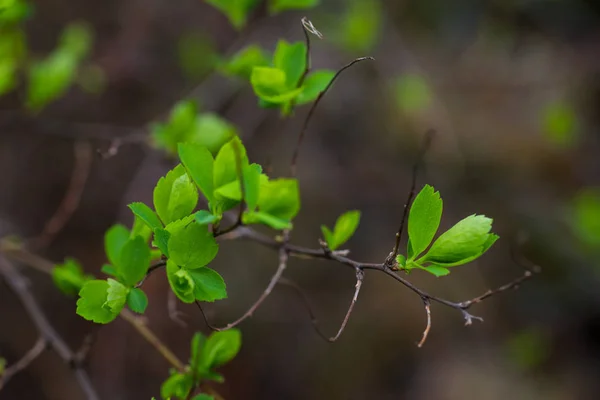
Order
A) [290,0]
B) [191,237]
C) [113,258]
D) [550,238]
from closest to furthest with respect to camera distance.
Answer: [191,237], [113,258], [290,0], [550,238]

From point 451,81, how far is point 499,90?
22cm

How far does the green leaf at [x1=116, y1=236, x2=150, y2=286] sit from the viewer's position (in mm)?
513

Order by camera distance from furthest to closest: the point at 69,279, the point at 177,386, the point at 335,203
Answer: the point at 335,203 → the point at 69,279 → the point at 177,386

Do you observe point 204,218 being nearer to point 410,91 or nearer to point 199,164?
point 199,164

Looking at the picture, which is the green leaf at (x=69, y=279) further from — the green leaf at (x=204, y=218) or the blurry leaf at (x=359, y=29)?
the blurry leaf at (x=359, y=29)

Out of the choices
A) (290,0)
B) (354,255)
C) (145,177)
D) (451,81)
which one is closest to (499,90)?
(451,81)

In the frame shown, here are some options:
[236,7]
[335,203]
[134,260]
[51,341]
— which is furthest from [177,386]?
[335,203]

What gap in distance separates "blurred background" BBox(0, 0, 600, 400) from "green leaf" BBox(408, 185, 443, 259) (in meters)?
1.11

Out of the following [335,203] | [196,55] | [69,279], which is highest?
[69,279]

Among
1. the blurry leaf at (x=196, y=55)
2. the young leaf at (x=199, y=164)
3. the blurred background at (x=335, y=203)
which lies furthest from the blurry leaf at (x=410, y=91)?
the young leaf at (x=199, y=164)

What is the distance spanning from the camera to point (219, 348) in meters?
0.61

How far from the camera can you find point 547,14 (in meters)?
2.61

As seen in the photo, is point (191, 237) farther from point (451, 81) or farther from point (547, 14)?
point (547, 14)

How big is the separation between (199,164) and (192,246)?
73 mm
